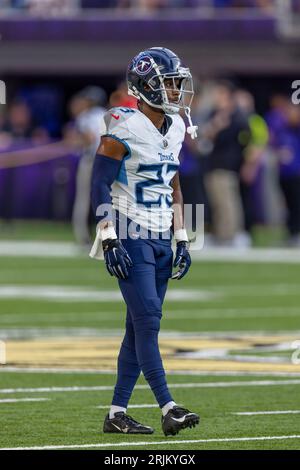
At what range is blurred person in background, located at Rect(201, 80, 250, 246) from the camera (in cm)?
2161

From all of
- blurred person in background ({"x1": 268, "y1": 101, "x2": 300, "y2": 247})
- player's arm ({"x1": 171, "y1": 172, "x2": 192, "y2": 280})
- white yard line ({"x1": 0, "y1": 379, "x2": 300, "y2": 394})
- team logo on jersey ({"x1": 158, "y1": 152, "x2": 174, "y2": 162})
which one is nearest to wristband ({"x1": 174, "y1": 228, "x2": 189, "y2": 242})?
player's arm ({"x1": 171, "y1": 172, "x2": 192, "y2": 280})

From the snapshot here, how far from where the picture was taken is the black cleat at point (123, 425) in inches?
292

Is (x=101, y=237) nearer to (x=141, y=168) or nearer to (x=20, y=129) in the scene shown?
(x=141, y=168)

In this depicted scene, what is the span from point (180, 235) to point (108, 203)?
2.03 ft

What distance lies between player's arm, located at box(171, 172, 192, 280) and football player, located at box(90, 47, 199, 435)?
1cm

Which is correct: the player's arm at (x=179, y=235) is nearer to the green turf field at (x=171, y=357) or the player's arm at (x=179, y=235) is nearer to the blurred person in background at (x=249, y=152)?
the green turf field at (x=171, y=357)

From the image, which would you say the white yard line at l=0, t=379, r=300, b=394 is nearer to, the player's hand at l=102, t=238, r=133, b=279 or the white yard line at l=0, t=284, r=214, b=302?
the player's hand at l=102, t=238, r=133, b=279

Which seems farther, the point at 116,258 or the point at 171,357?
the point at 171,357

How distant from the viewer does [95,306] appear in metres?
14.3

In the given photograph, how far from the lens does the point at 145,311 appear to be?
7.29 m

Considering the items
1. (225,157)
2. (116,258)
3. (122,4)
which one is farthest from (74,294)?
(122,4)

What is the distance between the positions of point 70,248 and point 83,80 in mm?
10565

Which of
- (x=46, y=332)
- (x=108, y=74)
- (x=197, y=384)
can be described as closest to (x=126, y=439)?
(x=197, y=384)
